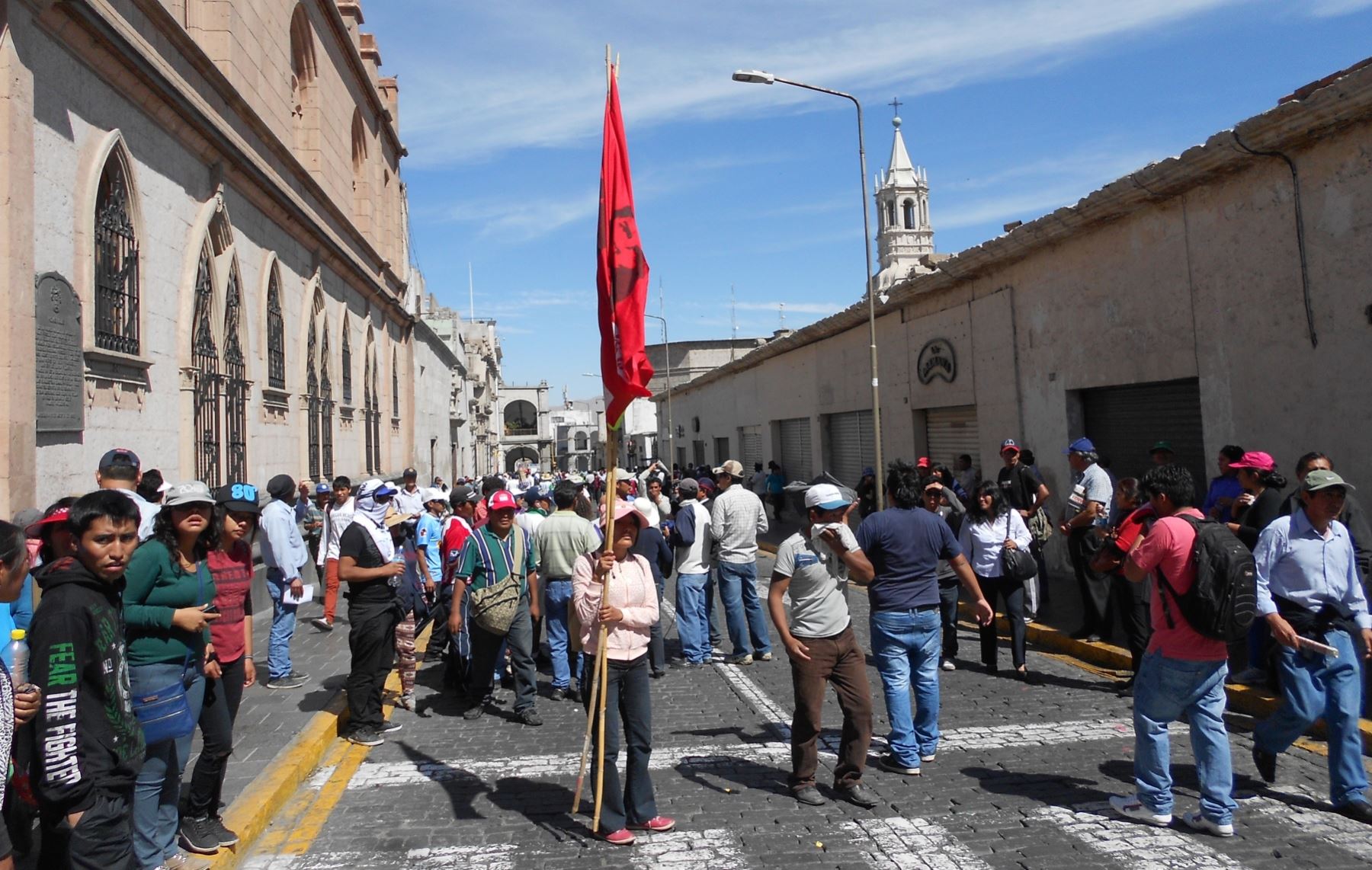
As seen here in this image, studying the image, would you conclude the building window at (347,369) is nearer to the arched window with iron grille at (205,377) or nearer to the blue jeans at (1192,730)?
the arched window with iron grille at (205,377)

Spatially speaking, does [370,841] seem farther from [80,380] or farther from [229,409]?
[229,409]

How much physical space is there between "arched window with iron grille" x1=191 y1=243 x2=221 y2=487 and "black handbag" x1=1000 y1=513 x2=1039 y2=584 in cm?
970

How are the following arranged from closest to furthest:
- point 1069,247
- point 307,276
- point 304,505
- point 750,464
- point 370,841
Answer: point 370,841
point 1069,247
point 304,505
point 307,276
point 750,464

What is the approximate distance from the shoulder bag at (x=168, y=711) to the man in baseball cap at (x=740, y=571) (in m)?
5.47

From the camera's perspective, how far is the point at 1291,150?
29.3ft

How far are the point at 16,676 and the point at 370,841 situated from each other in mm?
2156

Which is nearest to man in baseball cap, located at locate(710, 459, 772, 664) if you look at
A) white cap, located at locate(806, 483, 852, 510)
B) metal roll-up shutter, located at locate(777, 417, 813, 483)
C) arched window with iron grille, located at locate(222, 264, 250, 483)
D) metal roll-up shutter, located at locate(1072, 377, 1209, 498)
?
white cap, located at locate(806, 483, 852, 510)

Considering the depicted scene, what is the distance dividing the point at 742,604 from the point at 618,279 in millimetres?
4750

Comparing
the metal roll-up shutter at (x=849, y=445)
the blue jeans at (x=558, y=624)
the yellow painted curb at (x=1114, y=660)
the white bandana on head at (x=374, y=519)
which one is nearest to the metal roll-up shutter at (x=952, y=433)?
the metal roll-up shutter at (x=849, y=445)

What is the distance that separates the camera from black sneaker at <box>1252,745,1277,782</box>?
5.25 m

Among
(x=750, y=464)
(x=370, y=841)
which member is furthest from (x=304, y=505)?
(x=750, y=464)

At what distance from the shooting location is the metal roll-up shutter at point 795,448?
25.7 meters

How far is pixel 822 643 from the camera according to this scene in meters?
5.37

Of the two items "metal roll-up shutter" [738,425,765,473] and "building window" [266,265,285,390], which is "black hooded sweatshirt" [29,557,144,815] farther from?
"metal roll-up shutter" [738,425,765,473]
